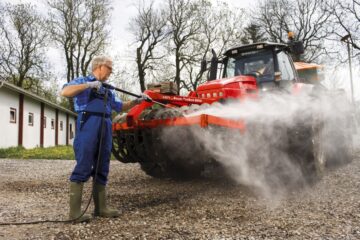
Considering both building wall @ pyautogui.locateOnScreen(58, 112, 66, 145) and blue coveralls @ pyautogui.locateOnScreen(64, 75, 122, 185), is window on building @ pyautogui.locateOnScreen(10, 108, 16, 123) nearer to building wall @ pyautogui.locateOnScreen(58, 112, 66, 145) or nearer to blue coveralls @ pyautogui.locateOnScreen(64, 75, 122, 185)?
building wall @ pyautogui.locateOnScreen(58, 112, 66, 145)

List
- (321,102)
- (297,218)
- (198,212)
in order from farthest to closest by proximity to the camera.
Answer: (321,102)
(198,212)
(297,218)

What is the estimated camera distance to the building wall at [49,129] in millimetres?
25672

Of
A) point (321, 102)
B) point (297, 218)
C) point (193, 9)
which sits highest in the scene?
point (193, 9)

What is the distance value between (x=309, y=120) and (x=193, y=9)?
30.1m

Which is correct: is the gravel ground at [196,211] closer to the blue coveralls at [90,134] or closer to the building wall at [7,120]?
the blue coveralls at [90,134]

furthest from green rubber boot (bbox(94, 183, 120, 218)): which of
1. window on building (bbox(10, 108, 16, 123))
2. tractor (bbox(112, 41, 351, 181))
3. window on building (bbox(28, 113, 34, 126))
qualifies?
window on building (bbox(28, 113, 34, 126))

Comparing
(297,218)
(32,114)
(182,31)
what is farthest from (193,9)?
(297,218)

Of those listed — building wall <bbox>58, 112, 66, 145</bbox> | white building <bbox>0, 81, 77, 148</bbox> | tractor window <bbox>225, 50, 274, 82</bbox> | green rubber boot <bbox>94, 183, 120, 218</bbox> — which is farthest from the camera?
building wall <bbox>58, 112, 66, 145</bbox>

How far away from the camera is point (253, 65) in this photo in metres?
7.29

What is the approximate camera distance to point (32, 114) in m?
22.5

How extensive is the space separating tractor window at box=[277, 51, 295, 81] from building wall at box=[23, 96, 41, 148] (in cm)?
1734

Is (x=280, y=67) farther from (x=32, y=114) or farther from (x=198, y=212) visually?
(x=32, y=114)

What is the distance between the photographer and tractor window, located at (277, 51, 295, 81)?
275 inches

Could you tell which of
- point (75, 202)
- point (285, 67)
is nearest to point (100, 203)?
point (75, 202)
